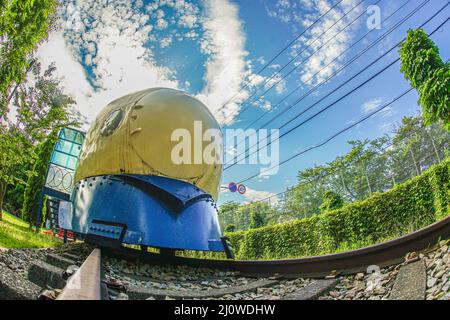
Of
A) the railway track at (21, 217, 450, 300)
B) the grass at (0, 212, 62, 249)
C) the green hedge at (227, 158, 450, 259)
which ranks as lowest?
the railway track at (21, 217, 450, 300)

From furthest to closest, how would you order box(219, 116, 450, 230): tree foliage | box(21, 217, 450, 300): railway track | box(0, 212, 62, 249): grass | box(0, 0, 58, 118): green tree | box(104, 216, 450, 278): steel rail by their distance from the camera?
box(219, 116, 450, 230): tree foliage
box(0, 0, 58, 118): green tree
box(0, 212, 62, 249): grass
box(104, 216, 450, 278): steel rail
box(21, 217, 450, 300): railway track

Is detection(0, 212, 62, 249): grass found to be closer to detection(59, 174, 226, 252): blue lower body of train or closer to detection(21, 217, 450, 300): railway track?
detection(59, 174, 226, 252): blue lower body of train

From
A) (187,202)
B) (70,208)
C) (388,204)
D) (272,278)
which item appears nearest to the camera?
(272,278)

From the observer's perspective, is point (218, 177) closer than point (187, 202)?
No

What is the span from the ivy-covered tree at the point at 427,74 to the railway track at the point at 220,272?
265 inches

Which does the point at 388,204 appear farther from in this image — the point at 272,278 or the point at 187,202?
the point at 187,202

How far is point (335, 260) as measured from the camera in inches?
115

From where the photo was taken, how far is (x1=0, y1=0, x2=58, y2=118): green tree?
4941 mm

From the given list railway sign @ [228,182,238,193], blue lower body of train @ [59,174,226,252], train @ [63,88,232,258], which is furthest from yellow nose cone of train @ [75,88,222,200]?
railway sign @ [228,182,238,193]

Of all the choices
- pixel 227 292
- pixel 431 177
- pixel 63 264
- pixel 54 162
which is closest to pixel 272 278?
pixel 227 292

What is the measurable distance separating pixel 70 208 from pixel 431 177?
Answer: 7.23 meters

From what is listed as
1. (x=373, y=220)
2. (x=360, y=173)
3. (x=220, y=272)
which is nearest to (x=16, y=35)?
(x=220, y=272)

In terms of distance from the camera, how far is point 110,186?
11.4ft

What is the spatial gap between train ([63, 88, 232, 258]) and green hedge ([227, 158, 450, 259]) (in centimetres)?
495
